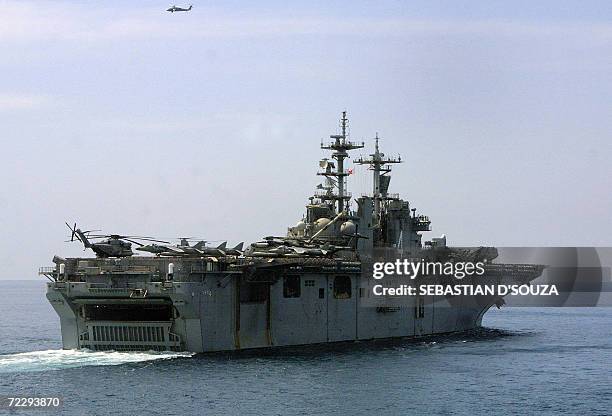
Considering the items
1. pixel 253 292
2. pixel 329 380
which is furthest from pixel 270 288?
pixel 329 380

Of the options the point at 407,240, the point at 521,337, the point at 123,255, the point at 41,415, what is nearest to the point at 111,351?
the point at 123,255

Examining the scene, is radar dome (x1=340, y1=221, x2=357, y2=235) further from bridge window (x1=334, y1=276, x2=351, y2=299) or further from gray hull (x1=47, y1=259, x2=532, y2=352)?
gray hull (x1=47, y1=259, x2=532, y2=352)

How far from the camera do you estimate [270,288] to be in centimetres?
4662

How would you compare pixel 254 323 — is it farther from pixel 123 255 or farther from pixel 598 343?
pixel 598 343

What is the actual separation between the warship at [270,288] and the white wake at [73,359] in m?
0.44

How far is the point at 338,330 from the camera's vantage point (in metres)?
50.0

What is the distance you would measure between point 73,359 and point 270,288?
980 centimetres

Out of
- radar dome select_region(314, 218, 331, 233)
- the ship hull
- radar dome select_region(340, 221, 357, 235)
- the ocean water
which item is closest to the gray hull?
the ship hull

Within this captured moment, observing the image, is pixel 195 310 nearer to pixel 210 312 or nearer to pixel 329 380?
pixel 210 312

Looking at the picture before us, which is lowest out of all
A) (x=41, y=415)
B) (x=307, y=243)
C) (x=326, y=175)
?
(x=41, y=415)

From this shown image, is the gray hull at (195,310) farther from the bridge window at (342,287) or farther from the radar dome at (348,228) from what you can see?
the radar dome at (348,228)

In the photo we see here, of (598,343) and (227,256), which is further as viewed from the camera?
(598,343)

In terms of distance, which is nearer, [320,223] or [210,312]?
[210,312]

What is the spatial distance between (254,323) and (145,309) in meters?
5.24
